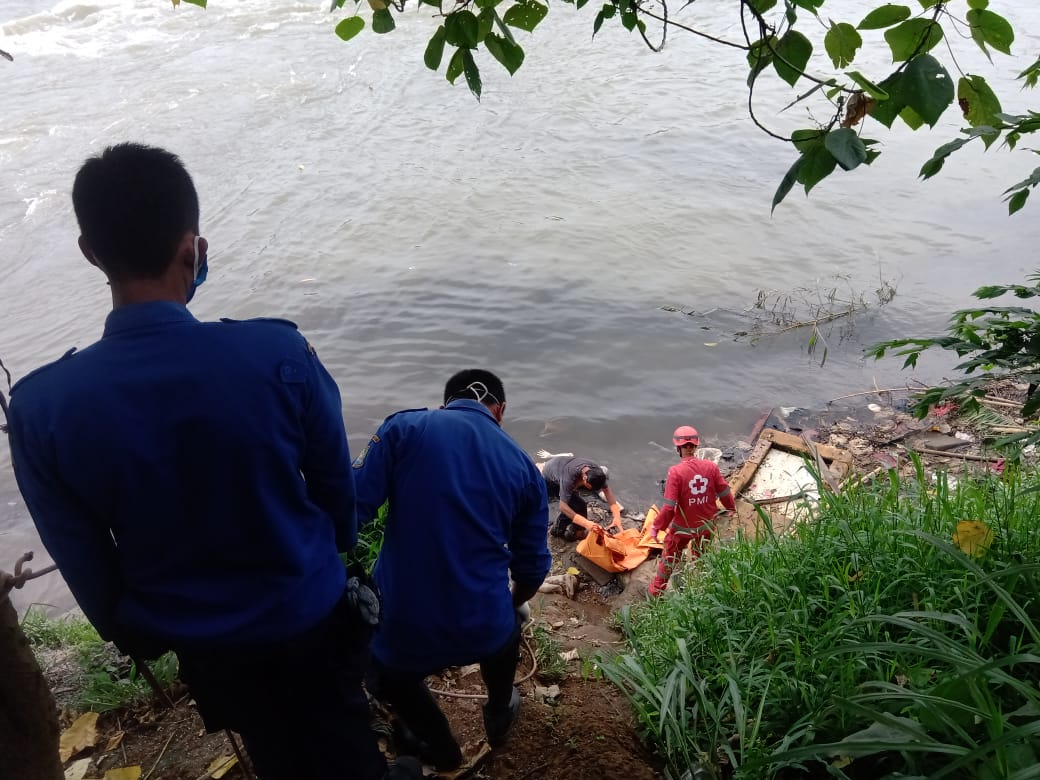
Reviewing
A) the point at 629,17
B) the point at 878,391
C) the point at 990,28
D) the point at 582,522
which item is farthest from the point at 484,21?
the point at 878,391

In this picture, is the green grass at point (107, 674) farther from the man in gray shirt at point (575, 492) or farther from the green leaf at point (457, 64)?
the man in gray shirt at point (575, 492)

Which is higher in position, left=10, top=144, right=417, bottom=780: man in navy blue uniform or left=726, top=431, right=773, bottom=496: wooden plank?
left=10, top=144, right=417, bottom=780: man in navy blue uniform

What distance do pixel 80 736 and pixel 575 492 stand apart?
14.2ft

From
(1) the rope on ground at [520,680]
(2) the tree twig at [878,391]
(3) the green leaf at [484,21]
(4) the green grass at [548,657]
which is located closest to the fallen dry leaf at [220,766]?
(1) the rope on ground at [520,680]

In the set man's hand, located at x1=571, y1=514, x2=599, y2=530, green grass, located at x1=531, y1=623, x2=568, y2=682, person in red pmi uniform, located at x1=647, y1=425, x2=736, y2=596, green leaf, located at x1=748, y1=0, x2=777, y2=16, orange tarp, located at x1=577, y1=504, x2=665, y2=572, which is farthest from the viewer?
man's hand, located at x1=571, y1=514, x2=599, y2=530

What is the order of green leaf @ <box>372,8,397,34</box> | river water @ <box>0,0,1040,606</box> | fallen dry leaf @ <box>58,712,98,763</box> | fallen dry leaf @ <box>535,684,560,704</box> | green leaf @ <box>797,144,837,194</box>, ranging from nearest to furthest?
green leaf @ <box>797,144,837,194</box> < green leaf @ <box>372,8,397,34</box> < fallen dry leaf @ <box>58,712,98,763</box> < fallen dry leaf @ <box>535,684,560,704</box> < river water @ <box>0,0,1040,606</box>

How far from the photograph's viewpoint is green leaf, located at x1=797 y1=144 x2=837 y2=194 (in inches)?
62.0

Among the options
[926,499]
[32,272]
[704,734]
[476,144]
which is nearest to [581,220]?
[476,144]

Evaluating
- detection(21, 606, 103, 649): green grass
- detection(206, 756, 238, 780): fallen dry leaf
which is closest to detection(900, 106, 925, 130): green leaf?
detection(206, 756, 238, 780): fallen dry leaf

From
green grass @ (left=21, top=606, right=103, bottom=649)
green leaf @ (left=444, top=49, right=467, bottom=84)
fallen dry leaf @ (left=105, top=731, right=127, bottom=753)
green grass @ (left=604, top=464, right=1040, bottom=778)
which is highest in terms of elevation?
green leaf @ (left=444, top=49, right=467, bottom=84)

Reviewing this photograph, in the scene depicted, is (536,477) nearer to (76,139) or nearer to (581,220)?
(581,220)

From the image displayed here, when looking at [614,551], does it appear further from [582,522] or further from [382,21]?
[382,21]

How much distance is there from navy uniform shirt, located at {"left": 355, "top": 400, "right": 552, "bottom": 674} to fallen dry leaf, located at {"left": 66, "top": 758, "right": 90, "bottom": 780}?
121 centimetres

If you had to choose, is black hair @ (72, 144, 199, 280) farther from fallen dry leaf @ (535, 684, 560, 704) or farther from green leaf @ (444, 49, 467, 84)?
fallen dry leaf @ (535, 684, 560, 704)
